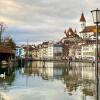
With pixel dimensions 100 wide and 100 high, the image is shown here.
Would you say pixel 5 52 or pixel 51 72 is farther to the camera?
pixel 5 52

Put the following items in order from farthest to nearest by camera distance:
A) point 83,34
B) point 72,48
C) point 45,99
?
1. point 83,34
2. point 72,48
3. point 45,99

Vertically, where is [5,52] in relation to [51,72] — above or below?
above

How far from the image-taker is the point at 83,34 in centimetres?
19812

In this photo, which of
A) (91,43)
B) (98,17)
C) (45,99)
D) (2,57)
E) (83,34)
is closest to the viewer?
(98,17)

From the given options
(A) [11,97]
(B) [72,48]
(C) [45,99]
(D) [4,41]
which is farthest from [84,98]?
(B) [72,48]

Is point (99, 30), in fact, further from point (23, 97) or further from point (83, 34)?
point (83, 34)

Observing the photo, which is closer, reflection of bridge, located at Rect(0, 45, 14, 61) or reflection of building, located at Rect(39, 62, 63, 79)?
reflection of building, located at Rect(39, 62, 63, 79)

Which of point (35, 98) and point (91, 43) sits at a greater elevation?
point (91, 43)

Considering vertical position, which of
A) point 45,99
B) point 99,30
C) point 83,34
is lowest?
point 45,99

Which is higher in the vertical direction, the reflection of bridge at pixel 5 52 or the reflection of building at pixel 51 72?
the reflection of bridge at pixel 5 52

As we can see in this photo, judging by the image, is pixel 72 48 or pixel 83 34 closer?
pixel 72 48

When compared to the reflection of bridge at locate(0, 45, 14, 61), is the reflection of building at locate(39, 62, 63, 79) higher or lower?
lower

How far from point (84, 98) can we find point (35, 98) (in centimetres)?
317

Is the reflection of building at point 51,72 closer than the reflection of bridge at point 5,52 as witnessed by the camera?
Yes
